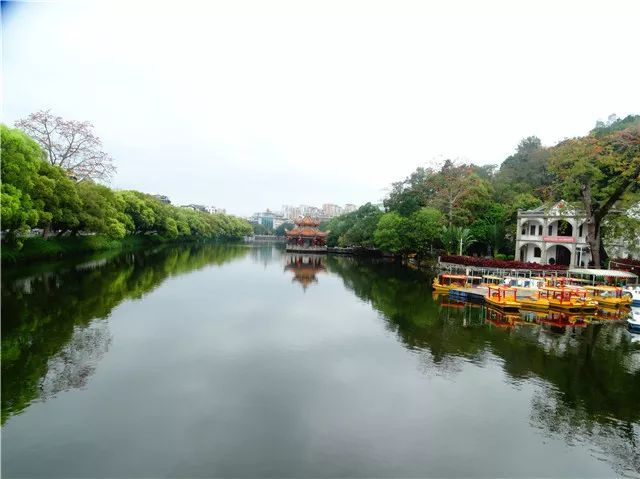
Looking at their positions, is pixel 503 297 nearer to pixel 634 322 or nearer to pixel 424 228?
pixel 634 322

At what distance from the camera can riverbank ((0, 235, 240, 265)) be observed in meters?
26.4

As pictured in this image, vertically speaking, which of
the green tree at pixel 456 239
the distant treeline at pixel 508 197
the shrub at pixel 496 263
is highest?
the distant treeline at pixel 508 197

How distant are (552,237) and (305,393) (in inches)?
1180

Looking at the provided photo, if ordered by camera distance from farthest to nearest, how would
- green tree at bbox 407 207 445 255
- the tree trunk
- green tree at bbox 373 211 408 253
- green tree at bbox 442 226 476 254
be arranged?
green tree at bbox 373 211 408 253 < green tree at bbox 407 207 445 255 < green tree at bbox 442 226 476 254 < the tree trunk

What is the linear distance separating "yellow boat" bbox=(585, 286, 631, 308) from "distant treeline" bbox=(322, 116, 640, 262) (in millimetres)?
5171

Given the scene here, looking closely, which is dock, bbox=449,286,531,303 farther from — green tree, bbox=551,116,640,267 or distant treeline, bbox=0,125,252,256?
distant treeline, bbox=0,125,252,256

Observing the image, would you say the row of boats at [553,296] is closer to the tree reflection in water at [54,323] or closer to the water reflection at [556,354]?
the water reflection at [556,354]

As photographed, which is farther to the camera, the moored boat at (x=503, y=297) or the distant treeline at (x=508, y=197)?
the distant treeline at (x=508, y=197)

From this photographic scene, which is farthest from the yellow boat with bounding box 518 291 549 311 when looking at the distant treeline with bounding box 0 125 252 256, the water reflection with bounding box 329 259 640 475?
the distant treeline with bounding box 0 125 252 256

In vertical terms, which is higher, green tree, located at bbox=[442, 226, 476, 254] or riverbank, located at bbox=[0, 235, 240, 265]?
green tree, located at bbox=[442, 226, 476, 254]

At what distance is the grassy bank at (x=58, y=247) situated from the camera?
86.4ft

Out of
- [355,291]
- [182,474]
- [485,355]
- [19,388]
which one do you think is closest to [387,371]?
[485,355]

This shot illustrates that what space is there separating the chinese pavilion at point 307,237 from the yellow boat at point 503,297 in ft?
138

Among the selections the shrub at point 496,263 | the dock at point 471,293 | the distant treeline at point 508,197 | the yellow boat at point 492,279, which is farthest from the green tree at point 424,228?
the dock at point 471,293
